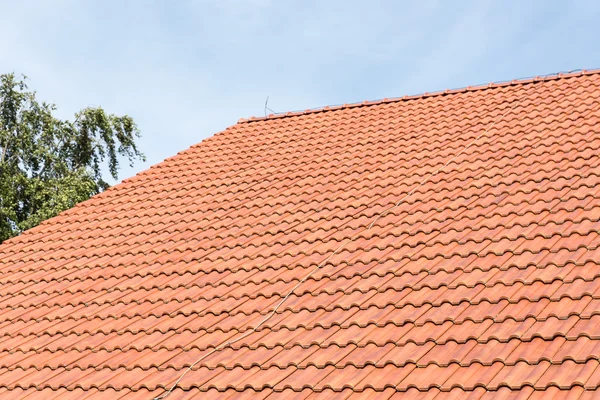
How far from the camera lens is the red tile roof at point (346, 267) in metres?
5.86

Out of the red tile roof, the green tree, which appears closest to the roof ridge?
the red tile roof

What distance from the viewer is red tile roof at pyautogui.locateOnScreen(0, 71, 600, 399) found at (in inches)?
231

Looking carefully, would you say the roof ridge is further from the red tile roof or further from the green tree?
the green tree

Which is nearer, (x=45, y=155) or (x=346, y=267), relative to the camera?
(x=346, y=267)

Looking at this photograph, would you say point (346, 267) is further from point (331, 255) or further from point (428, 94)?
point (428, 94)

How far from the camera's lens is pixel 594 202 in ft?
24.1

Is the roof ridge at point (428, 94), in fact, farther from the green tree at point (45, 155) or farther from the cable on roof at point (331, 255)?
the green tree at point (45, 155)

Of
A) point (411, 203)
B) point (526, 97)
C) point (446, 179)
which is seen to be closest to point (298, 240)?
point (411, 203)

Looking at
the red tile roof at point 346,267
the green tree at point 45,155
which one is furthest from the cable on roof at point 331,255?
the green tree at point 45,155

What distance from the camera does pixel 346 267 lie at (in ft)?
24.8

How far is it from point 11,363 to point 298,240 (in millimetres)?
3037

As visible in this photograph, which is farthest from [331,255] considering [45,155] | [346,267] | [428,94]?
[45,155]

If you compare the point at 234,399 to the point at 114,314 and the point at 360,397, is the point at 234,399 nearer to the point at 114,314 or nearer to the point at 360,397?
the point at 360,397

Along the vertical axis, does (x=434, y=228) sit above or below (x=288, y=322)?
above
